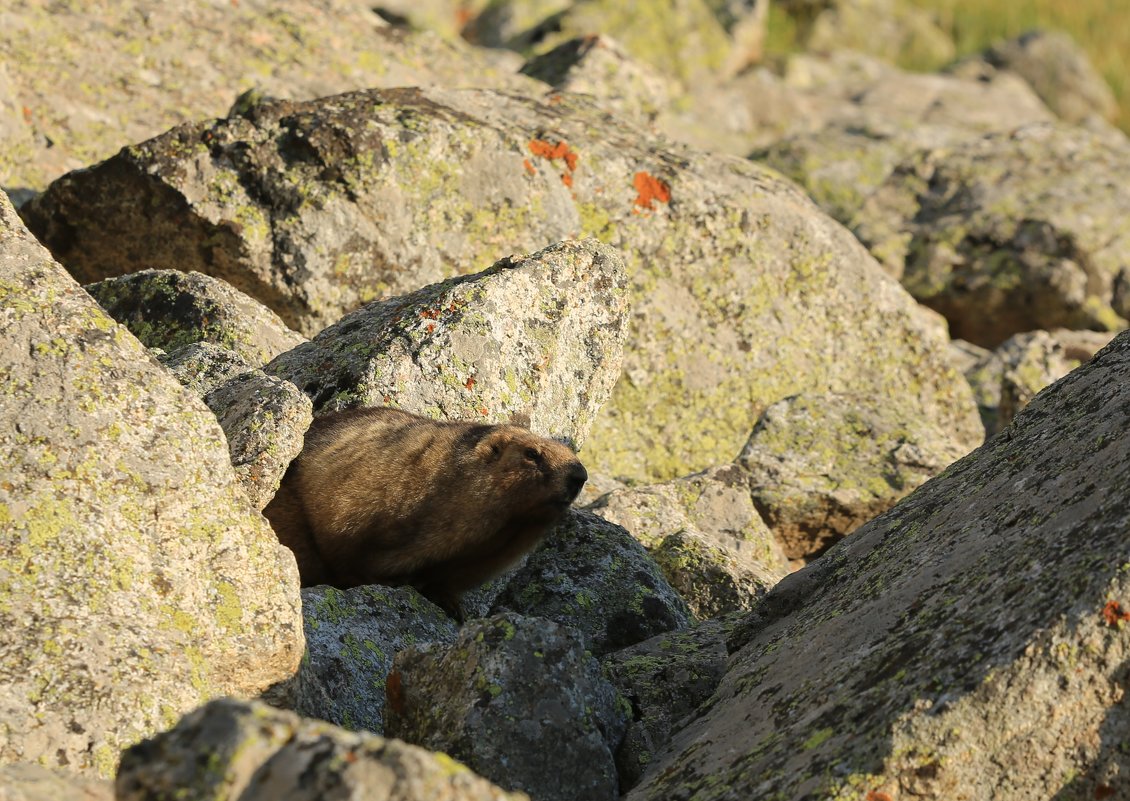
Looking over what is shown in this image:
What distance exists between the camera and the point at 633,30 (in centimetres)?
2738

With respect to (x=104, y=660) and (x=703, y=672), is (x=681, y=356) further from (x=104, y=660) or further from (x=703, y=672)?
(x=104, y=660)

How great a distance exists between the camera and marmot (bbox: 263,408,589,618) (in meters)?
8.80

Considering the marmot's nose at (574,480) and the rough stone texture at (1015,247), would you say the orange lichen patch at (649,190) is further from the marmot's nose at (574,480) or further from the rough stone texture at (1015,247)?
the rough stone texture at (1015,247)

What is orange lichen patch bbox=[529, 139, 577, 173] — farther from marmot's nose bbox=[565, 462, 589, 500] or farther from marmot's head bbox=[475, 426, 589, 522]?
marmot's nose bbox=[565, 462, 589, 500]

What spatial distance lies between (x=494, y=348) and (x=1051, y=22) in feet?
120

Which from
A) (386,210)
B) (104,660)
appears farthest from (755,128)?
(104,660)

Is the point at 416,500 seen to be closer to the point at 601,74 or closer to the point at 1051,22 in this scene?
the point at 601,74

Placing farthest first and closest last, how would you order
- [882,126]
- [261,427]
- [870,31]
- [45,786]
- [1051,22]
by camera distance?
[1051,22]
[870,31]
[882,126]
[261,427]
[45,786]

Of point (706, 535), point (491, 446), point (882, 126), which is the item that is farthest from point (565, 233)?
point (882, 126)

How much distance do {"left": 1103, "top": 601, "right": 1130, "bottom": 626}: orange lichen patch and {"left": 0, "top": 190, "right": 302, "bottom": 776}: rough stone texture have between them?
3.65 m

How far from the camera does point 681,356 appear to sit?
42.3 ft

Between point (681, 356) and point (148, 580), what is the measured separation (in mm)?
7503

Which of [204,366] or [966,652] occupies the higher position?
[966,652]

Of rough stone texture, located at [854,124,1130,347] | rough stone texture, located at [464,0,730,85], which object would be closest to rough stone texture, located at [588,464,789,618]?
rough stone texture, located at [854,124,1130,347]
